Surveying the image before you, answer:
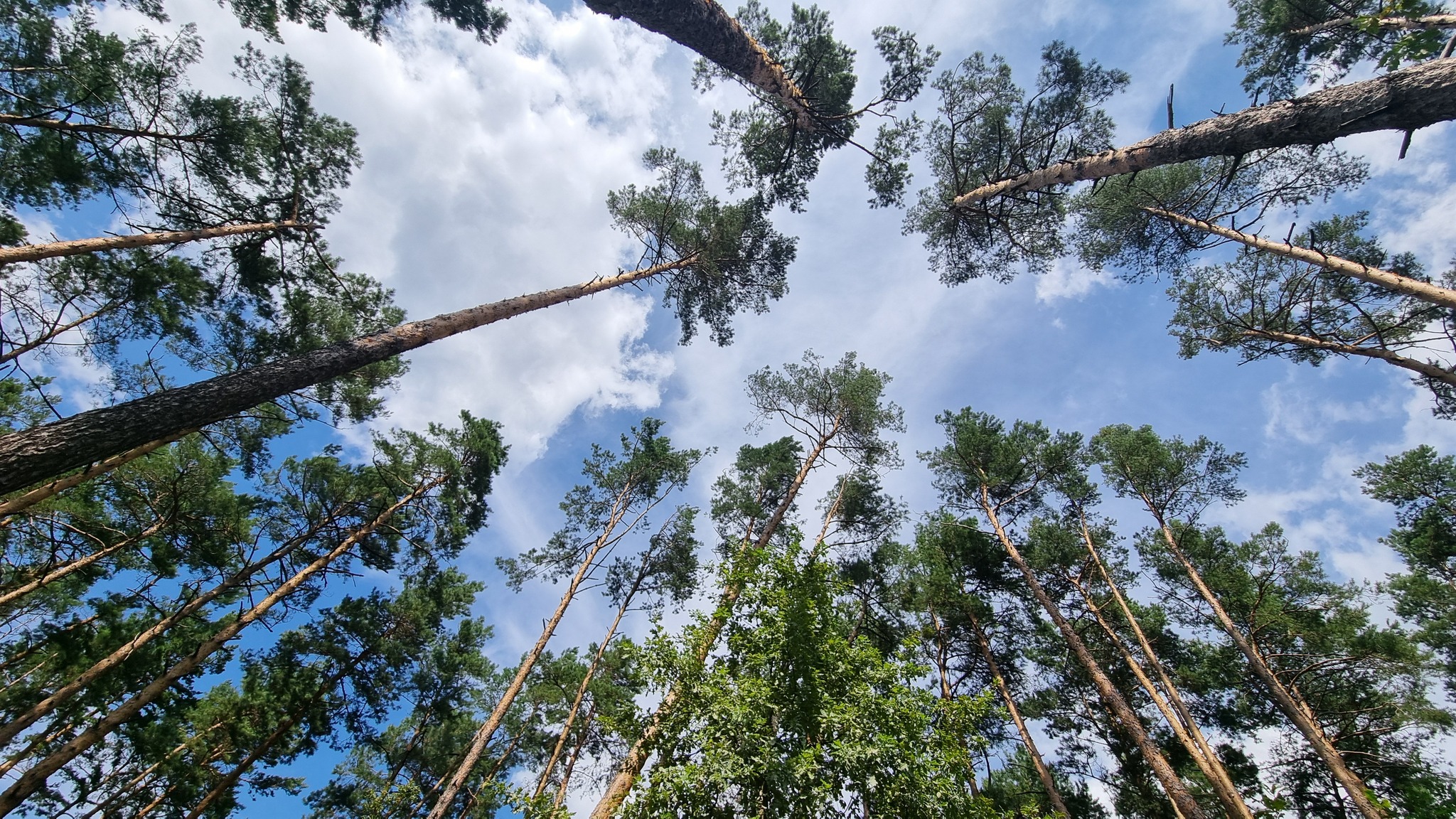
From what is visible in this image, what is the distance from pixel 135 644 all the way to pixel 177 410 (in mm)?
8557

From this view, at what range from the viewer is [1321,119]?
460cm

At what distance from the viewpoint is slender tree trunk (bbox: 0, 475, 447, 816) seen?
24.5 ft

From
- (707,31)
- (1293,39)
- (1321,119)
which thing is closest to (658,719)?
(707,31)

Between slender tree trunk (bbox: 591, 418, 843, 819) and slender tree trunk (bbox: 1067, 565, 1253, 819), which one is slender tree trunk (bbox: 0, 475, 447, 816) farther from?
slender tree trunk (bbox: 1067, 565, 1253, 819)

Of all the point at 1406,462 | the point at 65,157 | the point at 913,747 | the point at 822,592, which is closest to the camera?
the point at 913,747

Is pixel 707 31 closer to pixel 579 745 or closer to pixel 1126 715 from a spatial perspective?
pixel 1126 715

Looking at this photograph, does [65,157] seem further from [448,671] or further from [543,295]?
[448,671]

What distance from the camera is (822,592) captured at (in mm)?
7129

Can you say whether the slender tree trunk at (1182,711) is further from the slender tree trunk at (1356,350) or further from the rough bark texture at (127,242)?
the rough bark texture at (127,242)

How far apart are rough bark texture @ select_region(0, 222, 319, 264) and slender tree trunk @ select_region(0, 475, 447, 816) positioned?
6560 millimetres

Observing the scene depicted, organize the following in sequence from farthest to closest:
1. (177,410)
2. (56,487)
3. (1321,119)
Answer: (56,487) → (1321,119) → (177,410)

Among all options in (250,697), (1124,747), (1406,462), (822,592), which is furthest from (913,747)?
(1406,462)

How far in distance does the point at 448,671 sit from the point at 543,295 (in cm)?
1393

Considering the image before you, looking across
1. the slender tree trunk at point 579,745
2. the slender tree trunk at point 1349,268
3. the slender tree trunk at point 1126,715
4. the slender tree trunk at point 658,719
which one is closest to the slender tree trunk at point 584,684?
the slender tree trunk at point 579,745
